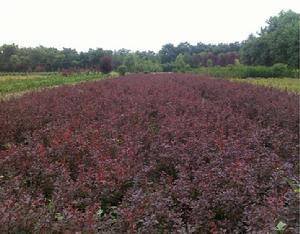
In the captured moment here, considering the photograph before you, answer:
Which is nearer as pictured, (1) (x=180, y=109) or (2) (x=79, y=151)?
(2) (x=79, y=151)

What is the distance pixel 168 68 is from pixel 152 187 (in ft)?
304

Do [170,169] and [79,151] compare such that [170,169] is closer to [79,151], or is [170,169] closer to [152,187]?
[152,187]

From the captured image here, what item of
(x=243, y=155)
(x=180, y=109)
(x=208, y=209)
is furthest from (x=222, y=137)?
(x=180, y=109)

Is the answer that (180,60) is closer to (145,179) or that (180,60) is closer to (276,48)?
(276,48)

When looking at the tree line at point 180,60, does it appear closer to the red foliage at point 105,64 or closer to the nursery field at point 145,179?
the red foliage at point 105,64

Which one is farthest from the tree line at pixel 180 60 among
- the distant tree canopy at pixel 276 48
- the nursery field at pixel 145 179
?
the nursery field at pixel 145 179

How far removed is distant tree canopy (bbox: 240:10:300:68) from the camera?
170ft

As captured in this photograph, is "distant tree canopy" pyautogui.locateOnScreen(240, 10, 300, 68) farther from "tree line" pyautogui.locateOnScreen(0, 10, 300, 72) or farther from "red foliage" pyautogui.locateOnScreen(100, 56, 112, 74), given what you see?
"red foliage" pyautogui.locateOnScreen(100, 56, 112, 74)

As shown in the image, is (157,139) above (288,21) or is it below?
below

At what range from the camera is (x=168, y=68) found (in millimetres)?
96062

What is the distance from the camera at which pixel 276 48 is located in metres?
55.5

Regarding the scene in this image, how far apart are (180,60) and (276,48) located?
38812 mm

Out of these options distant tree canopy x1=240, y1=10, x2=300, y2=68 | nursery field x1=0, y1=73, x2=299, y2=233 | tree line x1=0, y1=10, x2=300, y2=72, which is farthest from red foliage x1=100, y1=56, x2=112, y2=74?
nursery field x1=0, y1=73, x2=299, y2=233

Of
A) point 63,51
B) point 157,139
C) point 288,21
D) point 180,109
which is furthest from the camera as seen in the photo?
point 63,51
